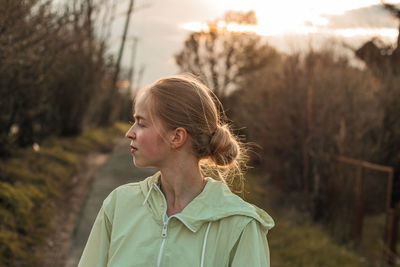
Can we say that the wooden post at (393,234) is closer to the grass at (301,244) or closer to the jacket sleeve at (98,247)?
the grass at (301,244)

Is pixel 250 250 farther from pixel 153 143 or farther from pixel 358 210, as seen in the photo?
pixel 358 210

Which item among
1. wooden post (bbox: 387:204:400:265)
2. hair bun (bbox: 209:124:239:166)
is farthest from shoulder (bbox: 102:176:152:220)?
wooden post (bbox: 387:204:400:265)

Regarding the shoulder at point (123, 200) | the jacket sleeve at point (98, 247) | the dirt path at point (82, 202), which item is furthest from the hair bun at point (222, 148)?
the dirt path at point (82, 202)

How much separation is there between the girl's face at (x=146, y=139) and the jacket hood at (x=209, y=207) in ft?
0.39

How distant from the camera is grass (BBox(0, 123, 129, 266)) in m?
5.23

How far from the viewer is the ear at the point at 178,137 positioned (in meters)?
2.18

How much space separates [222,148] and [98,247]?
2.20 feet

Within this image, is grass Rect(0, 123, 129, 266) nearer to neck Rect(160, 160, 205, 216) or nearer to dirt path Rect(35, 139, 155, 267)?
dirt path Rect(35, 139, 155, 267)

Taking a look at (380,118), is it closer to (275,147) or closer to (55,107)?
(275,147)

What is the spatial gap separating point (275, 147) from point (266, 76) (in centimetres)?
247

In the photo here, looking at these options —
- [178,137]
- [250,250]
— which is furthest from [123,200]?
[250,250]

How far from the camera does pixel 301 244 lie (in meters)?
7.89

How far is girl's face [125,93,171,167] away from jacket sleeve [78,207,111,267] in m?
0.29

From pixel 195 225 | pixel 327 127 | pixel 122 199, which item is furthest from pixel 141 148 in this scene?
pixel 327 127
